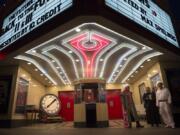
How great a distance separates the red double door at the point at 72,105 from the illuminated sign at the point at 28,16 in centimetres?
813

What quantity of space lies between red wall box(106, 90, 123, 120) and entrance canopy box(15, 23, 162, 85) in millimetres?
2755

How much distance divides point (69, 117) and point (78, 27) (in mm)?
10155

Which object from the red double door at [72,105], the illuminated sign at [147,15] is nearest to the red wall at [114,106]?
the red double door at [72,105]

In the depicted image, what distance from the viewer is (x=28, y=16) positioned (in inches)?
264

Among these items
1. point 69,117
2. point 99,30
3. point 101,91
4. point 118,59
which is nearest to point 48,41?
point 99,30

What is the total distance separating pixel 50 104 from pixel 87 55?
20.8 feet

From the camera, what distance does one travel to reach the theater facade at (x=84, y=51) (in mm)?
5555

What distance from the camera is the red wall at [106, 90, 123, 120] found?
14375 mm

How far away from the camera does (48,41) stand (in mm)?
6680

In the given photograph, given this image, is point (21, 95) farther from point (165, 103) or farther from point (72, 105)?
point (165, 103)

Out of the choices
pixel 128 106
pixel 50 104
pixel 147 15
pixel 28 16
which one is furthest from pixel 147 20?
pixel 50 104

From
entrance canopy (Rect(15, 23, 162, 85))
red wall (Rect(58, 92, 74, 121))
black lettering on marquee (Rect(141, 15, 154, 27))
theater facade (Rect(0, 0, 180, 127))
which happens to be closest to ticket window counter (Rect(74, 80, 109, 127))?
theater facade (Rect(0, 0, 180, 127))

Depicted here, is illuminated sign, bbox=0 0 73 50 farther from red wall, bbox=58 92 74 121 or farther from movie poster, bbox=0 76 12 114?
red wall, bbox=58 92 74 121

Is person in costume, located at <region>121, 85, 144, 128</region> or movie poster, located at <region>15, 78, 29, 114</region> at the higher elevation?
movie poster, located at <region>15, 78, 29, 114</region>
